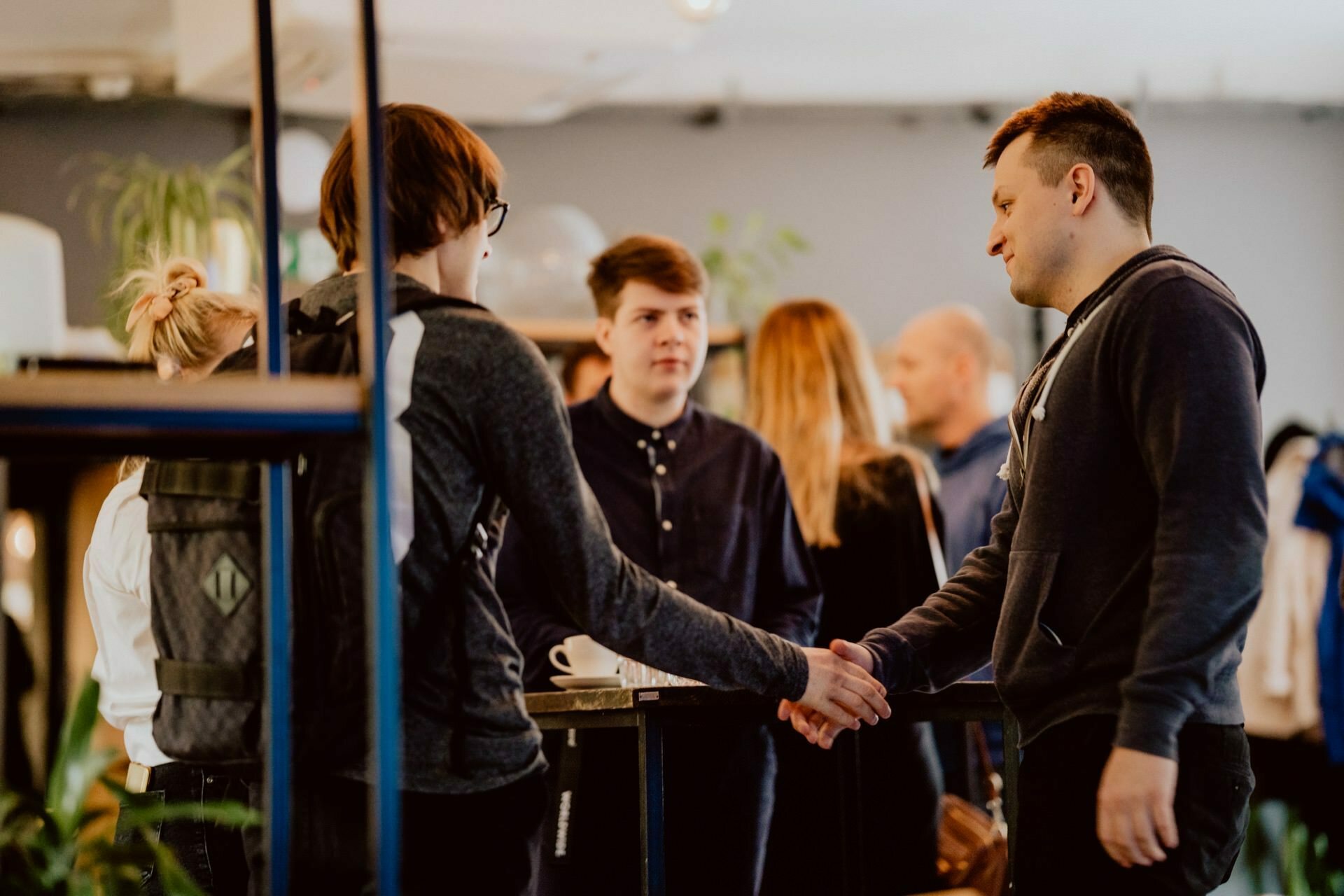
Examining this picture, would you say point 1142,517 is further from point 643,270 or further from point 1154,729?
point 643,270

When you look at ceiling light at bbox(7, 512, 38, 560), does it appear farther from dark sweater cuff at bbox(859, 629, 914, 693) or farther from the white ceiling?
dark sweater cuff at bbox(859, 629, 914, 693)

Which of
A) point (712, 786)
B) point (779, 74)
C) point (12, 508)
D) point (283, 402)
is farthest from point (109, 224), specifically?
point (283, 402)

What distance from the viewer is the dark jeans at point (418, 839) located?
148cm

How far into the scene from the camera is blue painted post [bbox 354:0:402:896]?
4.06 feet

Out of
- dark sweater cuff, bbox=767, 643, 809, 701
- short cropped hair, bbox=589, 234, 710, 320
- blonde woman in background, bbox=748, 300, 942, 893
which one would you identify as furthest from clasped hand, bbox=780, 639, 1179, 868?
short cropped hair, bbox=589, 234, 710, 320

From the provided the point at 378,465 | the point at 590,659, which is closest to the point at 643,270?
the point at 590,659

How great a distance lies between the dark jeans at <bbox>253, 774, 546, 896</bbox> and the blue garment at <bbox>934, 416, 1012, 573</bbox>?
2350 millimetres

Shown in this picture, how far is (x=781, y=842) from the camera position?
9.66 feet

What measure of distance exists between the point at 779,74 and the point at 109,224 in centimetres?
281

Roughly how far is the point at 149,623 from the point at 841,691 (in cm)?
99

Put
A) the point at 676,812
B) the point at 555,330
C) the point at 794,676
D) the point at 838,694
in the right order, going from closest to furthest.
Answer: the point at 794,676 → the point at 838,694 → the point at 676,812 → the point at 555,330

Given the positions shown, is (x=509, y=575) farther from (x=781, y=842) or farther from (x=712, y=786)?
(x=781, y=842)

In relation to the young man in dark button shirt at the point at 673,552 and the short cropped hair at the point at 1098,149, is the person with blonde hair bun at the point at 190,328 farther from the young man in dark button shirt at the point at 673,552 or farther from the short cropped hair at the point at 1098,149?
the short cropped hair at the point at 1098,149

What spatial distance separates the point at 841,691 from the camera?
2.03m
